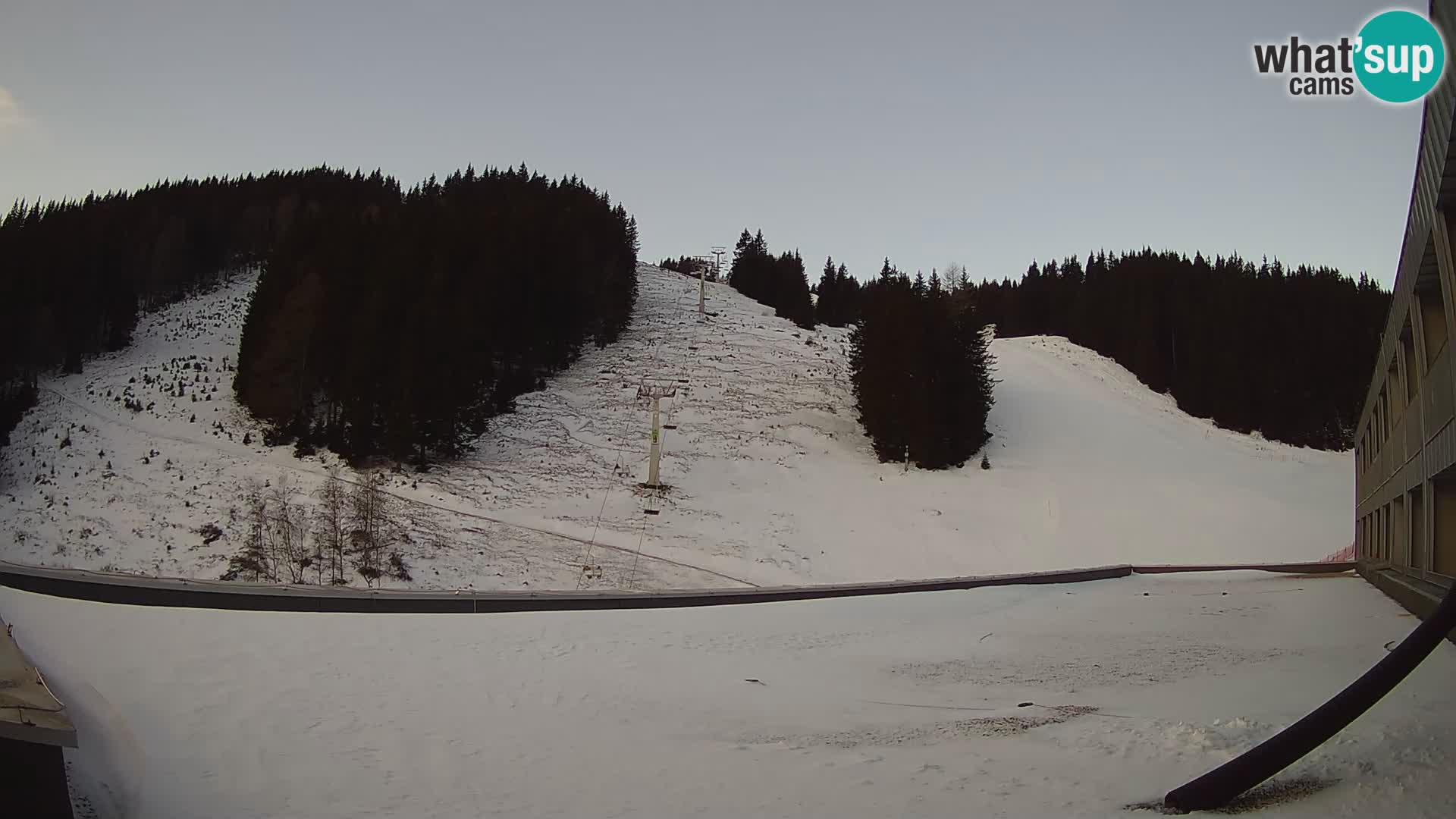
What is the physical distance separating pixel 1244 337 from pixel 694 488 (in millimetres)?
40689

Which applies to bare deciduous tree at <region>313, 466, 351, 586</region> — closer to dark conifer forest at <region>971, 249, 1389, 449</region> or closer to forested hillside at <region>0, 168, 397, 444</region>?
forested hillside at <region>0, 168, 397, 444</region>

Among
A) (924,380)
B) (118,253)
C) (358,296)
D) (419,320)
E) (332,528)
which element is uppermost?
(118,253)

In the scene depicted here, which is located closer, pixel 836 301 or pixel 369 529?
pixel 369 529

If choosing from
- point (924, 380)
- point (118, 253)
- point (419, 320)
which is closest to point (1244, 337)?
point (924, 380)

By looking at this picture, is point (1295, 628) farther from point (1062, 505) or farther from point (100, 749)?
point (1062, 505)

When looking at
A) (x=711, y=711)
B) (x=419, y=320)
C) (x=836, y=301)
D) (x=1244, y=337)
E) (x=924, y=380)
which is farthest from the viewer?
(x=836, y=301)

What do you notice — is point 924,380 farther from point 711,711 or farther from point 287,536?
point 711,711

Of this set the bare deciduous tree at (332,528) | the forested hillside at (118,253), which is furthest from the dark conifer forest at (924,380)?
the forested hillside at (118,253)

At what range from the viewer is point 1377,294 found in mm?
60406

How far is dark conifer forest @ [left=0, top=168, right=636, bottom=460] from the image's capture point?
33125mm

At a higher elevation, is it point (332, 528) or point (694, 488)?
point (694, 488)

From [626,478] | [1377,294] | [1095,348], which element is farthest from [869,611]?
[1377,294]

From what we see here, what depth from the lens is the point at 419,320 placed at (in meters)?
35.6

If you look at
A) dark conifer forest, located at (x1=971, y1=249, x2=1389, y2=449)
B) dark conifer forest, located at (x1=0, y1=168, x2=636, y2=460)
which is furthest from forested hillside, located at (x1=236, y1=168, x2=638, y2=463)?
dark conifer forest, located at (x1=971, y1=249, x2=1389, y2=449)
